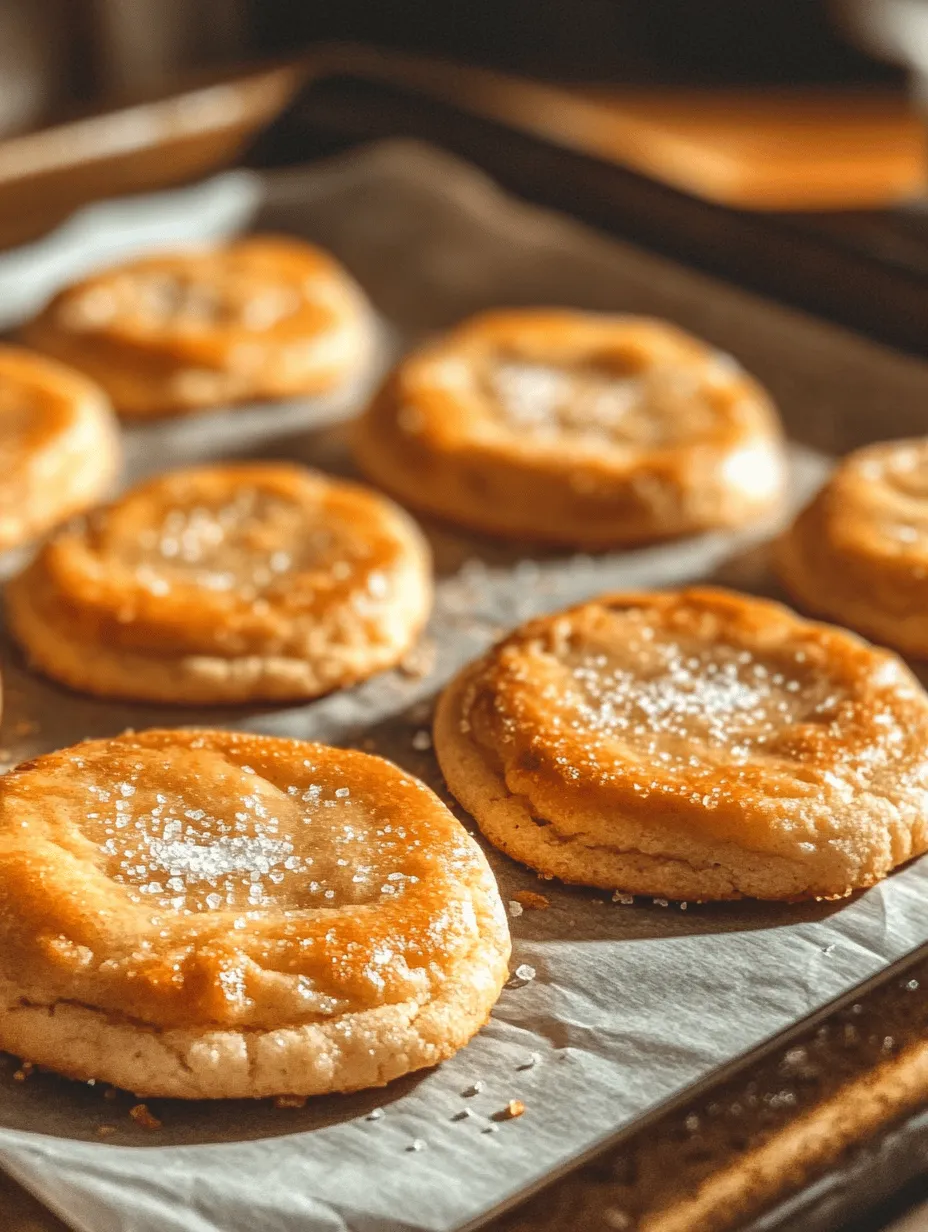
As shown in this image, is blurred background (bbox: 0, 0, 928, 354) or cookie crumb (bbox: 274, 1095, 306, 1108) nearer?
Result: cookie crumb (bbox: 274, 1095, 306, 1108)

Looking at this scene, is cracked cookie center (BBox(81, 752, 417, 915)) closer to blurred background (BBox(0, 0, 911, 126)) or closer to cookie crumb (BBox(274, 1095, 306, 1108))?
cookie crumb (BBox(274, 1095, 306, 1108))

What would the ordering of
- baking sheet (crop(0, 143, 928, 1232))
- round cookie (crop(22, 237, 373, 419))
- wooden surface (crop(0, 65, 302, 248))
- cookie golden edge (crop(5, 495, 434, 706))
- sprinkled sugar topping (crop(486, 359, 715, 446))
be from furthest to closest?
wooden surface (crop(0, 65, 302, 248))
round cookie (crop(22, 237, 373, 419))
sprinkled sugar topping (crop(486, 359, 715, 446))
cookie golden edge (crop(5, 495, 434, 706))
baking sheet (crop(0, 143, 928, 1232))

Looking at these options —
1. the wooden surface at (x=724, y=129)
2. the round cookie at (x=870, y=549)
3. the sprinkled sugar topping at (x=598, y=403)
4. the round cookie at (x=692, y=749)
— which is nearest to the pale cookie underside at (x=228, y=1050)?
the round cookie at (x=692, y=749)

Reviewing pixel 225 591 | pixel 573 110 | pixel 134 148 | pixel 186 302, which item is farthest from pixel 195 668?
pixel 573 110

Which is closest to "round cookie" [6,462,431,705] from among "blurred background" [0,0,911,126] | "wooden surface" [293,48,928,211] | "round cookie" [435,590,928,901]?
"round cookie" [435,590,928,901]

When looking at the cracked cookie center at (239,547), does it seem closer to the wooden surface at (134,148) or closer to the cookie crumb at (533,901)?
the cookie crumb at (533,901)

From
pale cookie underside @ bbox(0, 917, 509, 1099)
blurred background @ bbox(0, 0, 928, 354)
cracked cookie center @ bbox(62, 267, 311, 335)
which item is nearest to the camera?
pale cookie underside @ bbox(0, 917, 509, 1099)
